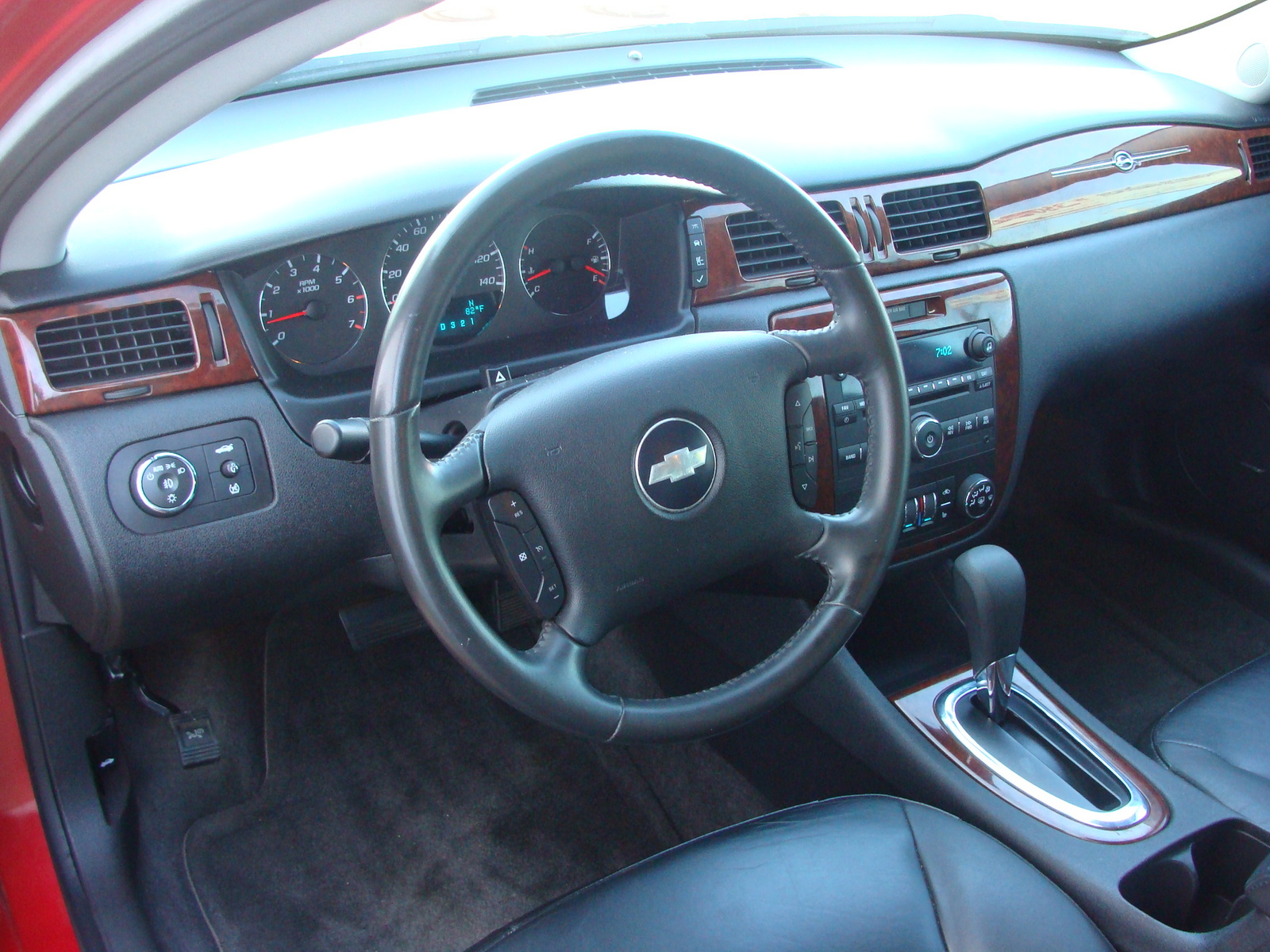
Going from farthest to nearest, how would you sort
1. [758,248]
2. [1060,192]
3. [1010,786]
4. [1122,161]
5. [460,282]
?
[1122,161]
[1060,192]
[758,248]
[1010,786]
[460,282]

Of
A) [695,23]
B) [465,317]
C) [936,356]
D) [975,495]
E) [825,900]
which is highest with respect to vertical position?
[695,23]

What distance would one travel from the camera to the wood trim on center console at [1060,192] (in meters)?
1.62

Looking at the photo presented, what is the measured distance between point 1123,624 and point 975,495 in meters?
0.72

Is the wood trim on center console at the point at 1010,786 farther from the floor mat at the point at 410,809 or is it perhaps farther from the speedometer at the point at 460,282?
the speedometer at the point at 460,282

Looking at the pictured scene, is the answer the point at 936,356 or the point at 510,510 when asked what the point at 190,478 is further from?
the point at 936,356

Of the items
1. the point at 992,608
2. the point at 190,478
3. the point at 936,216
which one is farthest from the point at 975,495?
the point at 190,478

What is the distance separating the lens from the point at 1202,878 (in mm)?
1450

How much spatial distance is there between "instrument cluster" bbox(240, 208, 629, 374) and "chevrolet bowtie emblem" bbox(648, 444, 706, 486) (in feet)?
1.23

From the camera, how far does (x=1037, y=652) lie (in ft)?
7.18

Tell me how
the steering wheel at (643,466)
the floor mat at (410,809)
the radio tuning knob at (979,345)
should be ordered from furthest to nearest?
1. the floor mat at (410,809)
2. the radio tuning knob at (979,345)
3. the steering wheel at (643,466)

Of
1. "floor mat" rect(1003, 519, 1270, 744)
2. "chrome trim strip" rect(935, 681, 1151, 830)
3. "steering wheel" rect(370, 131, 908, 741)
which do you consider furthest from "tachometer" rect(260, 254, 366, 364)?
"floor mat" rect(1003, 519, 1270, 744)

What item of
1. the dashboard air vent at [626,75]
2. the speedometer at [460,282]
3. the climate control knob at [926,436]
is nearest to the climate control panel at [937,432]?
the climate control knob at [926,436]

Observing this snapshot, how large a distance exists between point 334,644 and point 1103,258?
170 centimetres

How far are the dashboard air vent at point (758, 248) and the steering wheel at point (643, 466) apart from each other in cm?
35
